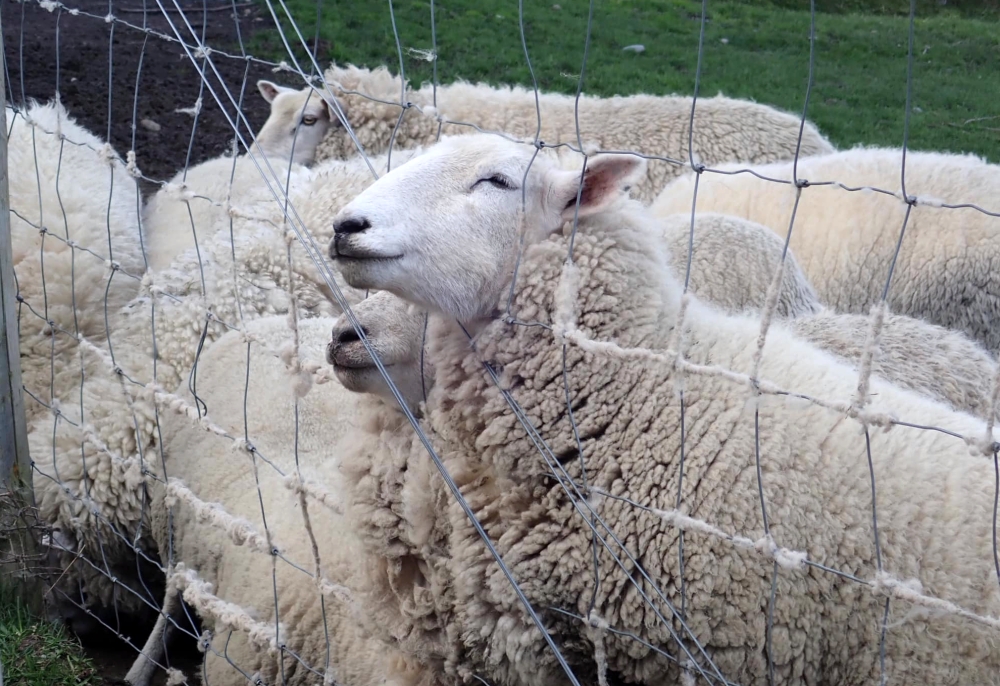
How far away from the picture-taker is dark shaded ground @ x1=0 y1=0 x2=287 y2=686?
6809 mm

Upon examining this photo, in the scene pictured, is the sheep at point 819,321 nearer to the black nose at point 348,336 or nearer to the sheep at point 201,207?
the black nose at point 348,336

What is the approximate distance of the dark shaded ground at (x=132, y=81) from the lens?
6.81 metres

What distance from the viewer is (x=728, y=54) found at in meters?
11.5

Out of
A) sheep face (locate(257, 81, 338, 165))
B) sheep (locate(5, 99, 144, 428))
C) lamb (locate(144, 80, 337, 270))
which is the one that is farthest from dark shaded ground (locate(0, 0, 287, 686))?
sheep (locate(5, 99, 144, 428))

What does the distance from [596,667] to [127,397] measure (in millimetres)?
1717

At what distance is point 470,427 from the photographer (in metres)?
2.00

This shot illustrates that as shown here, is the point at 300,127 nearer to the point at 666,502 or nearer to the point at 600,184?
the point at 600,184

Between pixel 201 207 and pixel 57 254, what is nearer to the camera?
pixel 57 254

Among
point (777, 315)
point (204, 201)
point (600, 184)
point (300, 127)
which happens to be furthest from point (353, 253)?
point (300, 127)

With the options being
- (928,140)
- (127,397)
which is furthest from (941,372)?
(928,140)

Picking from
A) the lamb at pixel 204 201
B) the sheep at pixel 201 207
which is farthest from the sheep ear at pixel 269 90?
the sheep at pixel 201 207

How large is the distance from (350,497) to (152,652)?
125cm

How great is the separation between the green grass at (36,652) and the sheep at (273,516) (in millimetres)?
347

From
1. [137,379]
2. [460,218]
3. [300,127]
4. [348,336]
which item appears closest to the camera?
[460,218]
